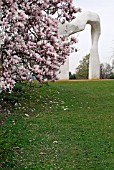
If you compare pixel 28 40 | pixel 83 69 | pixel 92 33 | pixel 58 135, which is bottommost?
pixel 58 135

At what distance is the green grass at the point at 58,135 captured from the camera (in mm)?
5660

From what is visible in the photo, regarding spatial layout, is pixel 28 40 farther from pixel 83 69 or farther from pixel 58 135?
pixel 83 69

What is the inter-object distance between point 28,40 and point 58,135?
68.7 inches

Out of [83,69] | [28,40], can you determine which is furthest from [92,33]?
[28,40]

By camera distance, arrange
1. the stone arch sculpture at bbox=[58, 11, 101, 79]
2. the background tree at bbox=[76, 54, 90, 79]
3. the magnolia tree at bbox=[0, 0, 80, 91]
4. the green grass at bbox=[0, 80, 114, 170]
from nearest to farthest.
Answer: the green grass at bbox=[0, 80, 114, 170], the magnolia tree at bbox=[0, 0, 80, 91], the stone arch sculpture at bbox=[58, 11, 101, 79], the background tree at bbox=[76, 54, 90, 79]

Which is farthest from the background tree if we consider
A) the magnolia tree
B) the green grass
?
the magnolia tree

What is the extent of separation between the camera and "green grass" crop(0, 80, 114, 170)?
5.66 meters

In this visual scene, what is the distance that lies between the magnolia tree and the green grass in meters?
0.98

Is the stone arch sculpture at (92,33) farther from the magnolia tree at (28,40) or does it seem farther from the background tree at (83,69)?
the background tree at (83,69)

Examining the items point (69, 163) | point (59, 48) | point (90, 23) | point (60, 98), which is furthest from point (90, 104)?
point (90, 23)

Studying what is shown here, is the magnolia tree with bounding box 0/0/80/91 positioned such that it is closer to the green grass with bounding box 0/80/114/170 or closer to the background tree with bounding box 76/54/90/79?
the green grass with bounding box 0/80/114/170

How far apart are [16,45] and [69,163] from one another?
2186 mm

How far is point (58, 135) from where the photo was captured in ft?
23.5

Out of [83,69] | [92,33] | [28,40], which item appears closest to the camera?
[28,40]
